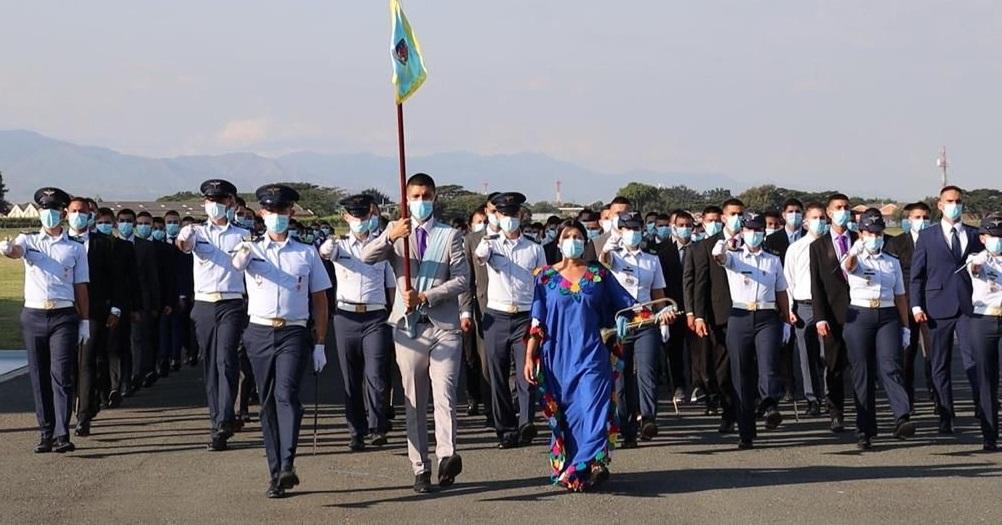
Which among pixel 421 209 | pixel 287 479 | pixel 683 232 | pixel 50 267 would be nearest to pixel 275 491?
pixel 287 479

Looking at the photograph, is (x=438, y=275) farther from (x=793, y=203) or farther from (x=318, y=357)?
(x=793, y=203)

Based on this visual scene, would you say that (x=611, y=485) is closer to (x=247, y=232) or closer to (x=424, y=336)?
(x=424, y=336)

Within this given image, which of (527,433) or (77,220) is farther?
(77,220)

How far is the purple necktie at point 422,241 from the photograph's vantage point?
9.77 meters

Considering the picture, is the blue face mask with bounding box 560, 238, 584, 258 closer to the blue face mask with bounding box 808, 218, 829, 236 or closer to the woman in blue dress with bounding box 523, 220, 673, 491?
the woman in blue dress with bounding box 523, 220, 673, 491

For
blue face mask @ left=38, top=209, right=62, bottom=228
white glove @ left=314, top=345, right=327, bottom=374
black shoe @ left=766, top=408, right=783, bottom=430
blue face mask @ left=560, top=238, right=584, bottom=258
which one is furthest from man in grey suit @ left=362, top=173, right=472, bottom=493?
black shoe @ left=766, top=408, right=783, bottom=430

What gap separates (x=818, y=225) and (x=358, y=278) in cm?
443

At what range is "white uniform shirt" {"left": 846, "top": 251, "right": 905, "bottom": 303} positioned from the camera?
37.6 ft

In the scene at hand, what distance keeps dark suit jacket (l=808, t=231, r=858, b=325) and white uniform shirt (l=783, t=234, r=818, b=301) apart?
74 centimetres

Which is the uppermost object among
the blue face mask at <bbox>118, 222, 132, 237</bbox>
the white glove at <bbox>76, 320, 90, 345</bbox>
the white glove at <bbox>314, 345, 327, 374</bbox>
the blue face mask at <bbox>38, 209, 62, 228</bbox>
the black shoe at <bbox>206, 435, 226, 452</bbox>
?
the blue face mask at <bbox>118, 222, 132, 237</bbox>

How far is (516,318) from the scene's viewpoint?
11766 mm

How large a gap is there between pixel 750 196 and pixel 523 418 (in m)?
40.1

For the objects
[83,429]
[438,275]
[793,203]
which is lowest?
[83,429]

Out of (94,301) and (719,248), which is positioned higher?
(719,248)
